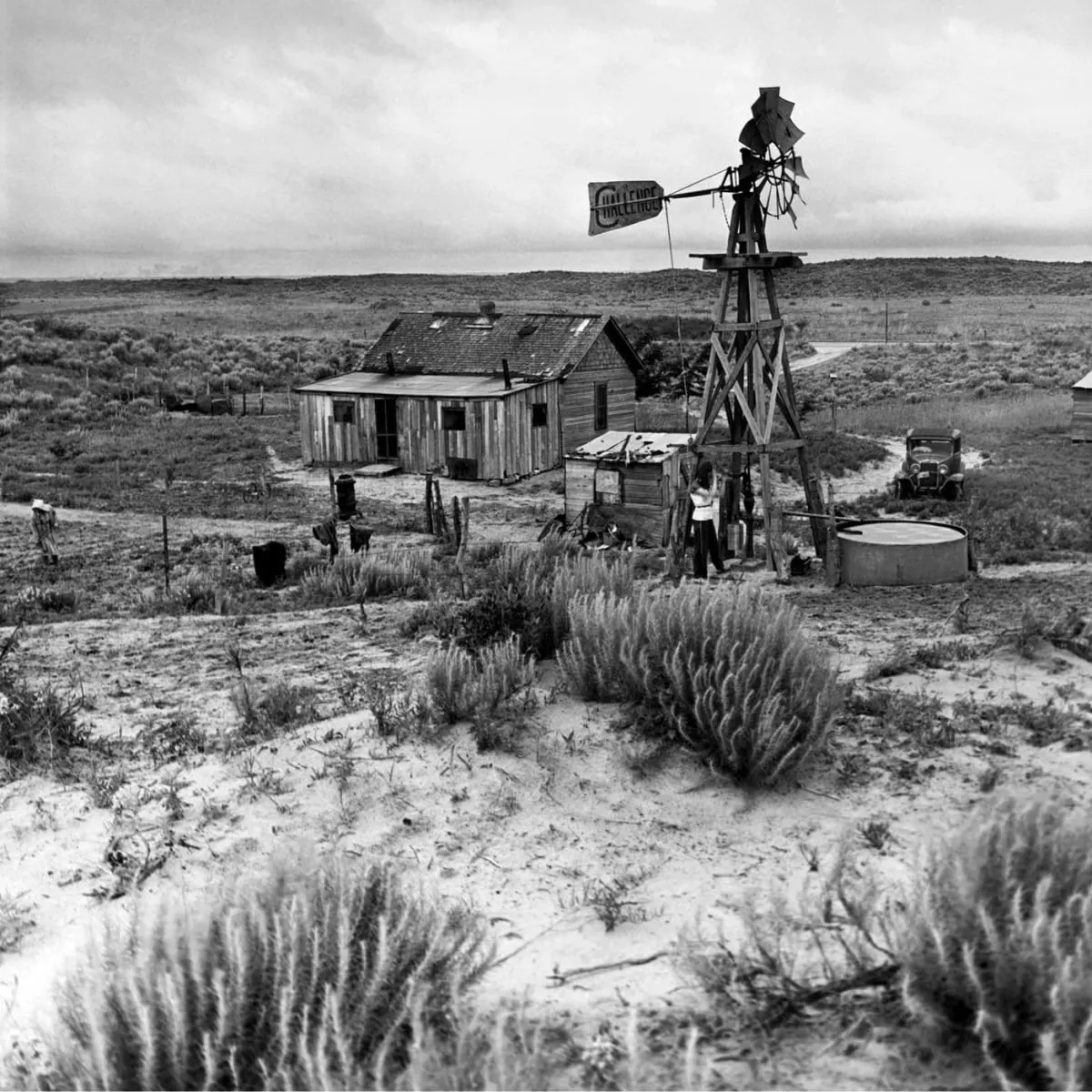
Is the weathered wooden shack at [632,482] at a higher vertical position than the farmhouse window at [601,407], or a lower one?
lower

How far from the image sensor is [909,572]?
40.7 ft

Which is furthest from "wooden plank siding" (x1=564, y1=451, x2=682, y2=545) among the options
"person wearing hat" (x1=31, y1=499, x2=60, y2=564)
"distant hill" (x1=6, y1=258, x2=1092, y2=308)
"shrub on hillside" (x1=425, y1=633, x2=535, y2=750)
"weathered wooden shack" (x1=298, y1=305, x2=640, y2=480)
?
"distant hill" (x1=6, y1=258, x2=1092, y2=308)

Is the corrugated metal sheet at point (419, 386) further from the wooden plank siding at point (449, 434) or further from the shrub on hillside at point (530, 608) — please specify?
the shrub on hillside at point (530, 608)

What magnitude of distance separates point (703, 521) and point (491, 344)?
1517cm

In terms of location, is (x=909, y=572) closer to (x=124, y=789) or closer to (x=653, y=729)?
(x=653, y=729)

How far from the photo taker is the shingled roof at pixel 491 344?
2659 cm

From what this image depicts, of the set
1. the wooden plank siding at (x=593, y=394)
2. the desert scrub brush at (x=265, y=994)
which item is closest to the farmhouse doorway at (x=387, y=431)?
the wooden plank siding at (x=593, y=394)

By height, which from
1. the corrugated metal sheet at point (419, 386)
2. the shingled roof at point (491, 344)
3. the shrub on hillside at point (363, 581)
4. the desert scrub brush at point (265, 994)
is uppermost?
the shingled roof at point (491, 344)

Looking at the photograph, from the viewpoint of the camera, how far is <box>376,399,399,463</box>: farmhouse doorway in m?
26.4

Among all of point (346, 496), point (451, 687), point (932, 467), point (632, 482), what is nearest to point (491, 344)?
point (346, 496)

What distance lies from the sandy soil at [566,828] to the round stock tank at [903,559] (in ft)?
13.0

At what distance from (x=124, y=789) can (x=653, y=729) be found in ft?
9.53

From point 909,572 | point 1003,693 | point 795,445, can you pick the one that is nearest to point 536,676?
point 1003,693

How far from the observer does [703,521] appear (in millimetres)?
13359
